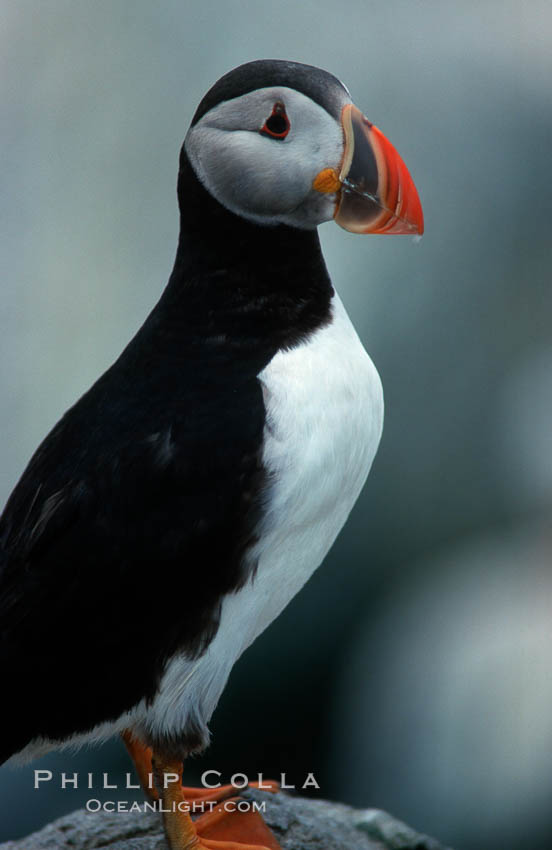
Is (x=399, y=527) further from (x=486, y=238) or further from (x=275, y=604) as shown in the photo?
(x=275, y=604)

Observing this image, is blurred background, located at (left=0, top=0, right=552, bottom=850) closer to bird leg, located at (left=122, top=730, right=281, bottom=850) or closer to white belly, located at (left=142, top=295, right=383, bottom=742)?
bird leg, located at (left=122, top=730, right=281, bottom=850)

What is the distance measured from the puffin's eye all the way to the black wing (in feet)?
0.83

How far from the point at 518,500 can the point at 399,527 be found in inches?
11.2

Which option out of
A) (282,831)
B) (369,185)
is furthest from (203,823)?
(369,185)

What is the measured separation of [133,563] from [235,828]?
0.45m

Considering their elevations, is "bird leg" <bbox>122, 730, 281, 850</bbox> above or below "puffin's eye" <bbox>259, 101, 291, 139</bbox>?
below

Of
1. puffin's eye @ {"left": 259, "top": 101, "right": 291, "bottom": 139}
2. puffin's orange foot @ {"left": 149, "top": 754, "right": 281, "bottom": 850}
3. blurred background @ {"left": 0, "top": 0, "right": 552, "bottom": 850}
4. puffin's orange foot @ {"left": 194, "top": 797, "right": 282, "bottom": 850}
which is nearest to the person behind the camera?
puffin's eye @ {"left": 259, "top": 101, "right": 291, "bottom": 139}

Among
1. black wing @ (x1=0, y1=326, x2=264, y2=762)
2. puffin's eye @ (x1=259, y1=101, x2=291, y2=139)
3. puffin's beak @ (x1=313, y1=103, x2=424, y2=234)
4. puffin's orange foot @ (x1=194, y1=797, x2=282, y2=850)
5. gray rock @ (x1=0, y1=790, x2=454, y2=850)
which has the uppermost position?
puffin's eye @ (x1=259, y1=101, x2=291, y2=139)

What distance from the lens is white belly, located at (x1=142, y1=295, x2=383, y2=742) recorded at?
42.4 inches

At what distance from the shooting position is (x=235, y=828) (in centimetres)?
129

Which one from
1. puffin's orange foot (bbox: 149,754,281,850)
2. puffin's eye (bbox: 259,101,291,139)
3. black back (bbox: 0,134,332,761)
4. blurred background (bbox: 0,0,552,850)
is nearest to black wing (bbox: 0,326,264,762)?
black back (bbox: 0,134,332,761)

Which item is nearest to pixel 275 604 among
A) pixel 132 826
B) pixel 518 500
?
pixel 132 826

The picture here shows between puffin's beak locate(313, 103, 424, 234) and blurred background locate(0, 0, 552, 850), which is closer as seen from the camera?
puffin's beak locate(313, 103, 424, 234)

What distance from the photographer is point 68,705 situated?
3.55 ft
